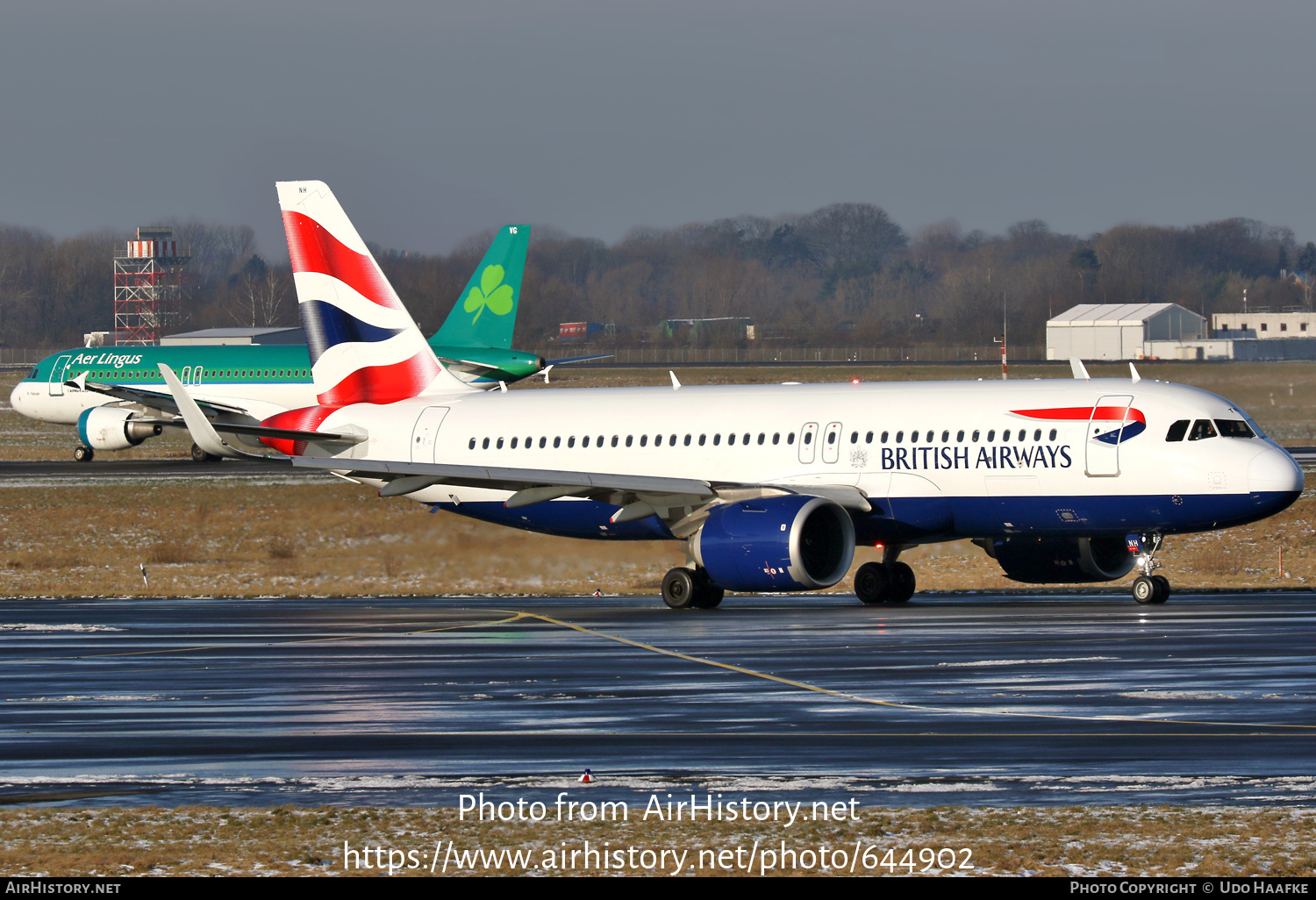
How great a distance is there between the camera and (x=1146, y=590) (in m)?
32.1

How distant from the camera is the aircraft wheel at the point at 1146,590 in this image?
32062mm

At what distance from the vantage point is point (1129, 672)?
22094mm

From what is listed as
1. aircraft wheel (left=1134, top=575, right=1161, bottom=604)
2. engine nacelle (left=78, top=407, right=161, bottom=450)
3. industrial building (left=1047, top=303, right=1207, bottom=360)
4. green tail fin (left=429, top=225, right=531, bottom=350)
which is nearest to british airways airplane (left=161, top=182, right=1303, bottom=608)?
aircraft wheel (left=1134, top=575, right=1161, bottom=604)

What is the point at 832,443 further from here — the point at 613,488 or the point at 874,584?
the point at 613,488

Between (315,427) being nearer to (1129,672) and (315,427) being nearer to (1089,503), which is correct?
(1089,503)

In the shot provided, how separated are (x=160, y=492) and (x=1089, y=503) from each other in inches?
1454

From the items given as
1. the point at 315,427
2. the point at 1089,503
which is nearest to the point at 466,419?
the point at 315,427

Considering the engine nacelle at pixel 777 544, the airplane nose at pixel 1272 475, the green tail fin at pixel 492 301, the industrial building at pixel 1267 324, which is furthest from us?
the industrial building at pixel 1267 324

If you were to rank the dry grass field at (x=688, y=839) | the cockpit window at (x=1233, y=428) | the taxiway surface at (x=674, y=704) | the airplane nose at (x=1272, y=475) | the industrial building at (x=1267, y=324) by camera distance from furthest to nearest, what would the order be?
the industrial building at (x=1267, y=324), the cockpit window at (x=1233, y=428), the airplane nose at (x=1272, y=475), the taxiway surface at (x=674, y=704), the dry grass field at (x=688, y=839)

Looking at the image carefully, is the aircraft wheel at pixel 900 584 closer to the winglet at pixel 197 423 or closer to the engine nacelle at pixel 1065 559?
the engine nacelle at pixel 1065 559

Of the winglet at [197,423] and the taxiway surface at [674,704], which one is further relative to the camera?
the winglet at [197,423]

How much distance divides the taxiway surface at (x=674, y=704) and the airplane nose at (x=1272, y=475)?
218 cm

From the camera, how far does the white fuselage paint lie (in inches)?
1236

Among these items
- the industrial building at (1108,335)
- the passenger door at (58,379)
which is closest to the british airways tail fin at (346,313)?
the passenger door at (58,379)
